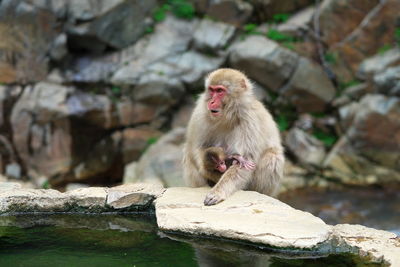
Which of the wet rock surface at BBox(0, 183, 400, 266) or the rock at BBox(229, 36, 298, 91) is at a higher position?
the rock at BBox(229, 36, 298, 91)

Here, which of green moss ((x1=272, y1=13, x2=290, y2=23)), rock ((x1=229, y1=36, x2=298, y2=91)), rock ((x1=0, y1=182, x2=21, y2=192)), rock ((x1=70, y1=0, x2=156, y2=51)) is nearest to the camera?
rock ((x1=0, y1=182, x2=21, y2=192))

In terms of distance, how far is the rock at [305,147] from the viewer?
9664 mm

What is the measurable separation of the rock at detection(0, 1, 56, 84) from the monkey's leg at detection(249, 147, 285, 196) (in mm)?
7052

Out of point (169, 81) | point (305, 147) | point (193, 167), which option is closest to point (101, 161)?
point (169, 81)

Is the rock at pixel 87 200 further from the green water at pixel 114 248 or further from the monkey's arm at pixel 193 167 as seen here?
the monkey's arm at pixel 193 167

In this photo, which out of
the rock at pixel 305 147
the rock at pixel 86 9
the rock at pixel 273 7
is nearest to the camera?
the rock at pixel 305 147

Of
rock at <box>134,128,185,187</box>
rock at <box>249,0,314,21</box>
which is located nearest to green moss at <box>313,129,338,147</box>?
rock at <box>134,128,185,187</box>

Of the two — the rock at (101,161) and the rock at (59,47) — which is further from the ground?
the rock at (59,47)

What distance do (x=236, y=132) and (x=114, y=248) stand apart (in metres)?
1.58

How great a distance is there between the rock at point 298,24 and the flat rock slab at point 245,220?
24.6 ft

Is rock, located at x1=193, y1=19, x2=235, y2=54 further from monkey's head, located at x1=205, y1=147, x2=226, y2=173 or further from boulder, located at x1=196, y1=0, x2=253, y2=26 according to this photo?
monkey's head, located at x1=205, y1=147, x2=226, y2=173

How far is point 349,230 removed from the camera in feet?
10.7

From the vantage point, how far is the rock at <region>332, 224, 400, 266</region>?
283 cm

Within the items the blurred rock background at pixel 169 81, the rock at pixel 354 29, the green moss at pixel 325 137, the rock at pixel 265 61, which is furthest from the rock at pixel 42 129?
the rock at pixel 354 29
